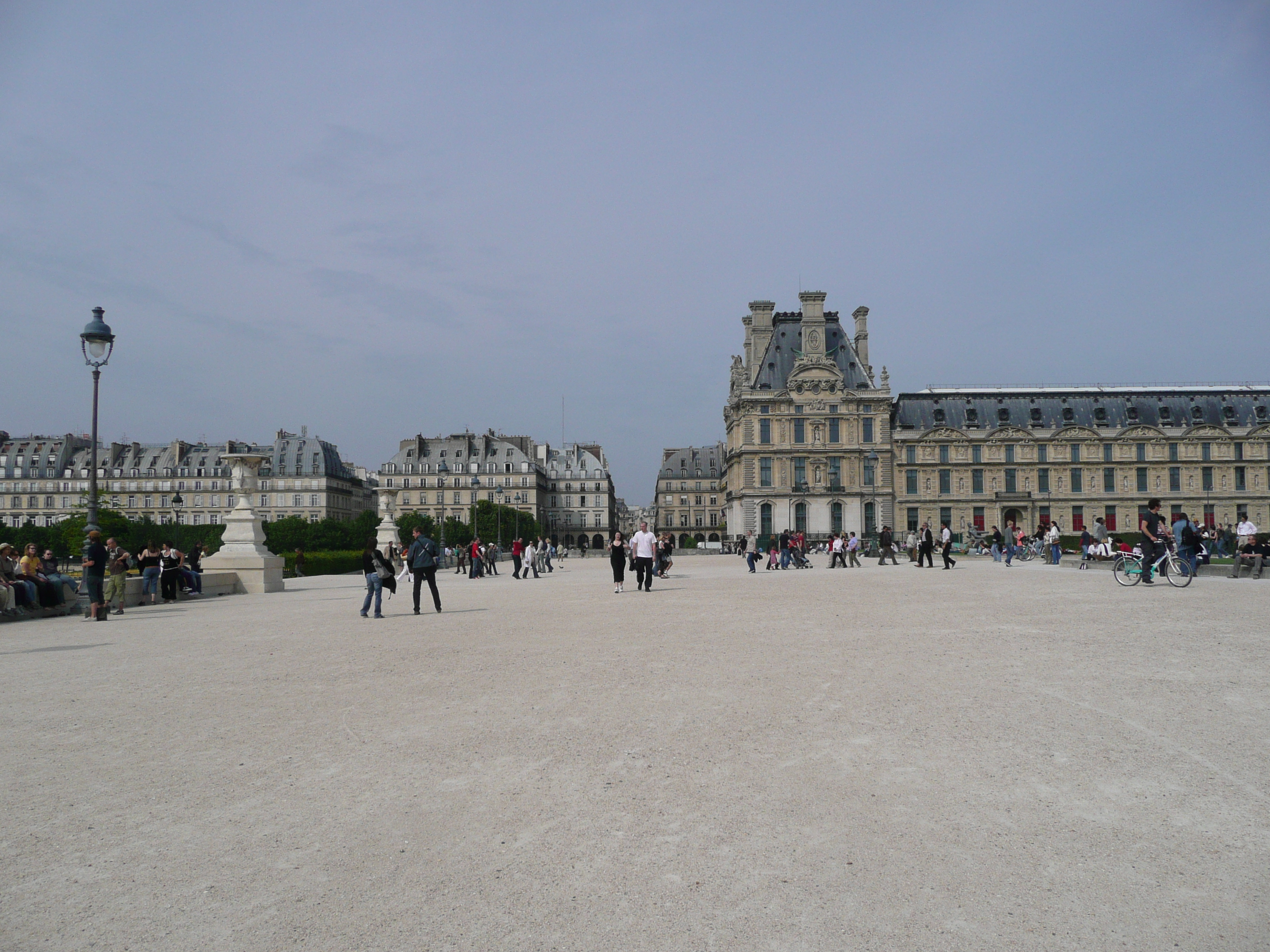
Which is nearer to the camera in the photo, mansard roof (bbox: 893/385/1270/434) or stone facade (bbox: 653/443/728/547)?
mansard roof (bbox: 893/385/1270/434)

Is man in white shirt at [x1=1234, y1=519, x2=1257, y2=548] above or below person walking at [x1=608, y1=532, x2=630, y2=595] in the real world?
above

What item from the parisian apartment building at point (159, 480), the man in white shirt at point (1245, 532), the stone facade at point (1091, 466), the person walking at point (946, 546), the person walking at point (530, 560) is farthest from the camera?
the parisian apartment building at point (159, 480)

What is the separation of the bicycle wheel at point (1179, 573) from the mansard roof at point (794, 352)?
59.6m

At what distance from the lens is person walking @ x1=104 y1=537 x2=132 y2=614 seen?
648 inches

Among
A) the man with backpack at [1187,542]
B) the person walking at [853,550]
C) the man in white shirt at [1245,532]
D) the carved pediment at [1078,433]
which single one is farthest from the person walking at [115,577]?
the carved pediment at [1078,433]

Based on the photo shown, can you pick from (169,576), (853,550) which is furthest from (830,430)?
(169,576)

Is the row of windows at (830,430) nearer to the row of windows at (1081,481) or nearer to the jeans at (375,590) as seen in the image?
the row of windows at (1081,481)

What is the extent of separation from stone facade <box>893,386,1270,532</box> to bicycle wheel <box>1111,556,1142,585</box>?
5928 cm

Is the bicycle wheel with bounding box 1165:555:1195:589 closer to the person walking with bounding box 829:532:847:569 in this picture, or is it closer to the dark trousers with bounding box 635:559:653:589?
the dark trousers with bounding box 635:559:653:589

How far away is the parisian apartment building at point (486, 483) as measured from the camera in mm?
103312

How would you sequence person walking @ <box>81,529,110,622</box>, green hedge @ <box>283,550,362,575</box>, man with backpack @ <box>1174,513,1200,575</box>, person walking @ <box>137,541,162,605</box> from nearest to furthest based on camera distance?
1. person walking @ <box>81,529,110,622</box>
2. man with backpack @ <box>1174,513,1200,575</box>
3. person walking @ <box>137,541,162,605</box>
4. green hedge @ <box>283,550,362,575</box>

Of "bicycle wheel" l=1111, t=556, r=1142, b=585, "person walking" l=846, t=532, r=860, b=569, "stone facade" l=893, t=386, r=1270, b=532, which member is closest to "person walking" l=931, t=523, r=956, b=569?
"person walking" l=846, t=532, r=860, b=569

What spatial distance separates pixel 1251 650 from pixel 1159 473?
77136 millimetres

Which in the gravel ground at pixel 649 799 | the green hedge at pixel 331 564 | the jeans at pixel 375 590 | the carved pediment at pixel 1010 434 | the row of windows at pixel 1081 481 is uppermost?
the carved pediment at pixel 1010 434
